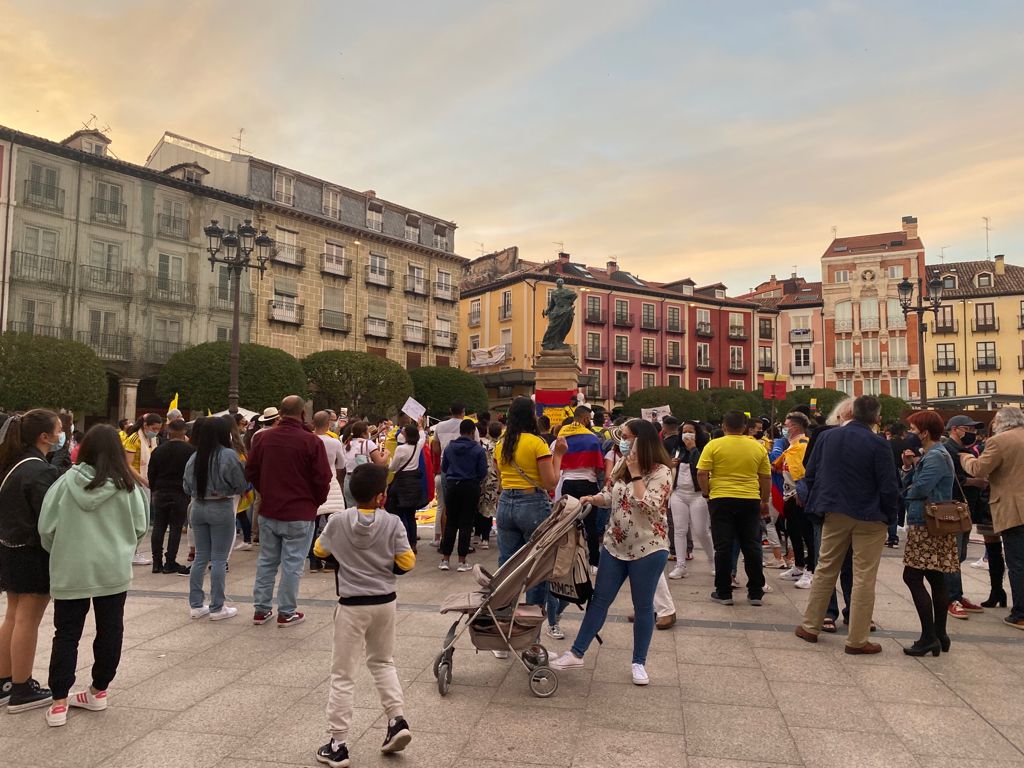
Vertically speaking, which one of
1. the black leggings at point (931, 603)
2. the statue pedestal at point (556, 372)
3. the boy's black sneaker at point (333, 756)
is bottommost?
the boy's black sneaker at point (333, 756)

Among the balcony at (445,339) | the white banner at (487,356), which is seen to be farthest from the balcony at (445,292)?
the white banner at (487,356)

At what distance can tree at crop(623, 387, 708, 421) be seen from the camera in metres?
44.0

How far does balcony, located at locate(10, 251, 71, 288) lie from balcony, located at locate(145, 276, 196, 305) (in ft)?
11.1

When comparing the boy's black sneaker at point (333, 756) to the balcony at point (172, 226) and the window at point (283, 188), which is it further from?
the window at point (283, 188)

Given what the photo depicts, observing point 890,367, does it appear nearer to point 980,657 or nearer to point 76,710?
point 980,657

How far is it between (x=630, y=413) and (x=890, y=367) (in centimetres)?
2381

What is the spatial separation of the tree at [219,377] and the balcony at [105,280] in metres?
4.38

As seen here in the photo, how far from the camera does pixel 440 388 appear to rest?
124 ft

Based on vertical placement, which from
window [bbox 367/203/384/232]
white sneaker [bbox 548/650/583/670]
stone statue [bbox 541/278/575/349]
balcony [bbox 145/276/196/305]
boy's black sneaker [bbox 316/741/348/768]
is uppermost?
window [bbox 367/203/384/232]

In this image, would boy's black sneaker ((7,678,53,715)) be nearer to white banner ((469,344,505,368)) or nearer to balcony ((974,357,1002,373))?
white banner ((469,344,505,368))

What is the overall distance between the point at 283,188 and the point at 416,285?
9.23 m

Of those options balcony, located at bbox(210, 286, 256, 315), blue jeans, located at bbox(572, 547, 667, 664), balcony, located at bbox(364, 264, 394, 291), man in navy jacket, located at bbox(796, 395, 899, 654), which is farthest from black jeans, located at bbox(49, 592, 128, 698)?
balcony, located at bbox(364, 264, 394, 291)

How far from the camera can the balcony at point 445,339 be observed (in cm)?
4259

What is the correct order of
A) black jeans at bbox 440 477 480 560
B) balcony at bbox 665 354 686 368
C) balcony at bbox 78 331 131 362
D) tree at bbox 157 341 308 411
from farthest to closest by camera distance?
balcony at bbox 665 354 686 368, balcony at bbox 78 331 131 362, tree at bbox 157 341 308 411, black jeans at bbox 440 477 480 560
